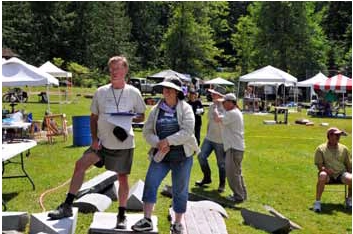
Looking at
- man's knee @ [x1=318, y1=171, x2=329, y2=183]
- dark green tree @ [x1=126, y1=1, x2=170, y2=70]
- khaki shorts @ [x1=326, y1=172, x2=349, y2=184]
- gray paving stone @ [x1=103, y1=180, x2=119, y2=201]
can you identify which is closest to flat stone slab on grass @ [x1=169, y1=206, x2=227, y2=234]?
gray paving stone @ [x1=103, y1=180, x2=119, y2=201]

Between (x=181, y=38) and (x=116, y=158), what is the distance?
5127cm

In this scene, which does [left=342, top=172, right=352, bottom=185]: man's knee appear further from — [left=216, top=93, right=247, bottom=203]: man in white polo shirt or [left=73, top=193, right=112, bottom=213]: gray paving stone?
[left=73, top=193, right=112, bottom=213]: gray paving stone

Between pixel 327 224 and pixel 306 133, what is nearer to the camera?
pixel 327 224

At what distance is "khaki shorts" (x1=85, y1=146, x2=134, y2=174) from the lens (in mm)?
5566

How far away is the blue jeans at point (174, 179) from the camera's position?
18.1 ft

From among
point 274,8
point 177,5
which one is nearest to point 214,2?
point 177,5

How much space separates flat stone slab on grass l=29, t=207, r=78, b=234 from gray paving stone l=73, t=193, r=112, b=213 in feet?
3.91

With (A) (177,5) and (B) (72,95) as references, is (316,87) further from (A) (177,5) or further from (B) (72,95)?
(A) (177,5)

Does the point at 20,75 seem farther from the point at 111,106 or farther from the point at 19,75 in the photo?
the point at 111,106

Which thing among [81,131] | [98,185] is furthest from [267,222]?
[81,131]

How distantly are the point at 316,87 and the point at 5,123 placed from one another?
19383 millimetres

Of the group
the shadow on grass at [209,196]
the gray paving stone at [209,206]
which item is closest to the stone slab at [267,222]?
the gray paving stone at [209,206]

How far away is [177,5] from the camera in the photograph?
58.5 meters

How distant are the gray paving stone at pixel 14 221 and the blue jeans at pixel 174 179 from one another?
1.45 meters
